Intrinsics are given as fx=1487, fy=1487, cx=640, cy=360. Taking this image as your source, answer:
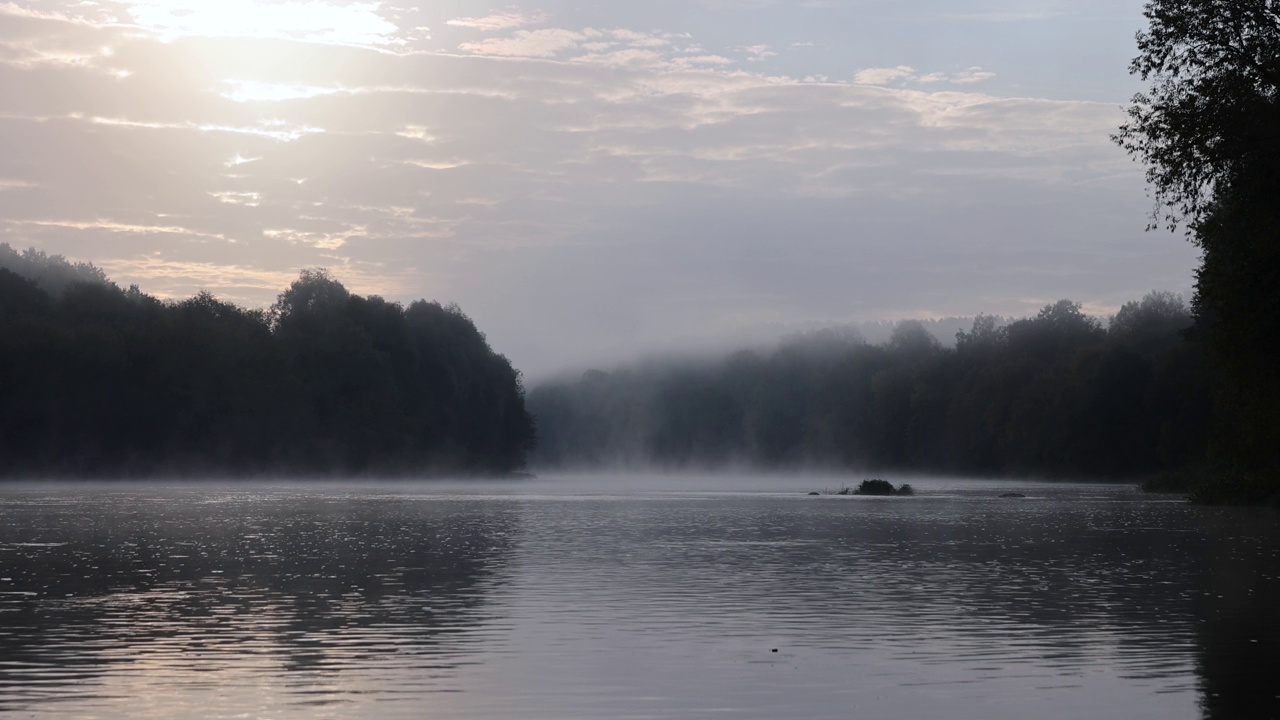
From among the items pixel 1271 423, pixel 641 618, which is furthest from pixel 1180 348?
pixel 641 618

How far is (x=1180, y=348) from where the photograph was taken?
120 metres

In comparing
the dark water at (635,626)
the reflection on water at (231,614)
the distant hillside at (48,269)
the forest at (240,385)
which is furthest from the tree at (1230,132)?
the distant hillside at (48,269)

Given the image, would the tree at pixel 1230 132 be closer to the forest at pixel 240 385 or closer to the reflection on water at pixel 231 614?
the reflection on water at pixel 231 614

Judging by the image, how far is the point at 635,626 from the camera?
20.8 metres

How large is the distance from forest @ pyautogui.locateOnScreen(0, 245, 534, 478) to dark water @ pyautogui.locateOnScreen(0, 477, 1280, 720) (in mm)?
90204

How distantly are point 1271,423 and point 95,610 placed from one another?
133 ft

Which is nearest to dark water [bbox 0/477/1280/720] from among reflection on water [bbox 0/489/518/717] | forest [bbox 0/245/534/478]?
reflection on water [bbox 0/489/518/717]

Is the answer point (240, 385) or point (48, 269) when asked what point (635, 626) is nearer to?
point (240, 385)

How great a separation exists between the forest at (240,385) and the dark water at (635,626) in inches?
3551

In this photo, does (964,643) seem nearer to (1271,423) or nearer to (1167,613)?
(1167,613)

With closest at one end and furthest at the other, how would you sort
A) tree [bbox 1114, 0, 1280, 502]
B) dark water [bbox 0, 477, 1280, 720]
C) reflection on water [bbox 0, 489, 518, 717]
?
dark water [bbox 0, 477, 1280, 720], reflection on water [bbox 0, 489, 518, 717], tree [bbox 1114, 0, 1280, 502]

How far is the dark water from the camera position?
14.7 m

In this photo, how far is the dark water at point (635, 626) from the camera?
14.7 m

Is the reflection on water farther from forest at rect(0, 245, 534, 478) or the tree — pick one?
forest at rect(0, 245, 534, 478)
